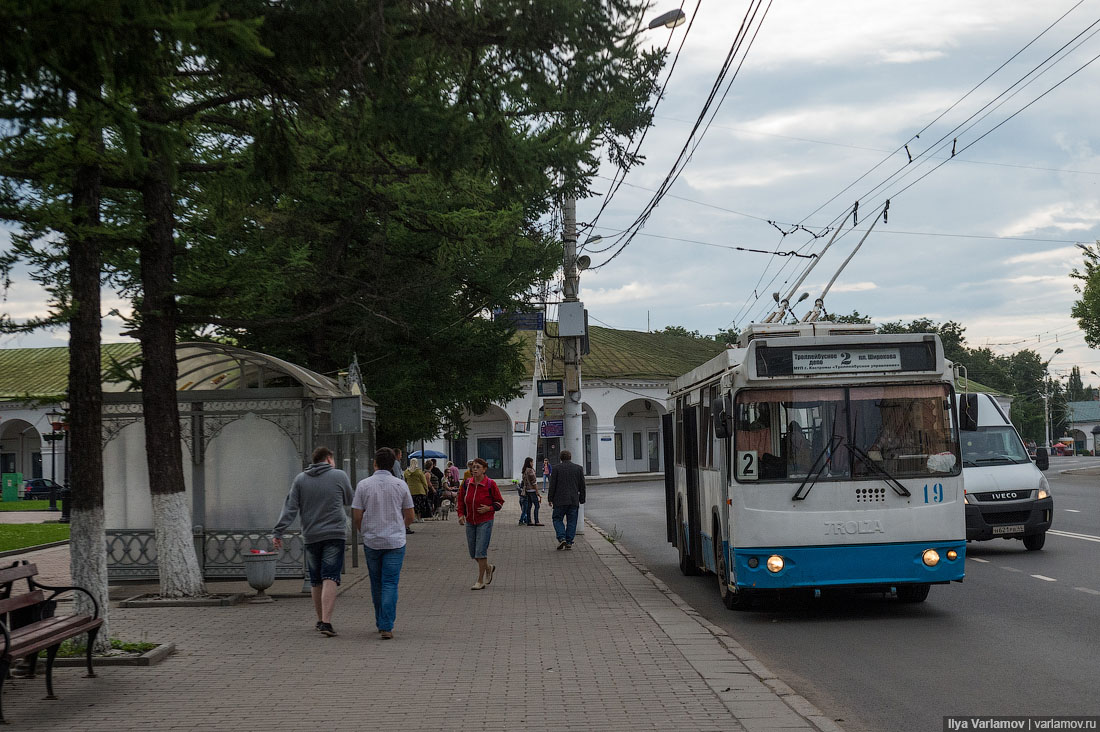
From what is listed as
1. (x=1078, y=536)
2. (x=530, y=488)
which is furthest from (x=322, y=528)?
(x=530, y=488)

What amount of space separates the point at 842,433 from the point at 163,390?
7595mm

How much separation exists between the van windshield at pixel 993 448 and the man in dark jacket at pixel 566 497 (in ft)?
23.1

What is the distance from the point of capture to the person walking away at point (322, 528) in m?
11.1

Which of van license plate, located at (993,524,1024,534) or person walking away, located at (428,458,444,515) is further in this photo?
person walking away, located at (428,458,444,515)

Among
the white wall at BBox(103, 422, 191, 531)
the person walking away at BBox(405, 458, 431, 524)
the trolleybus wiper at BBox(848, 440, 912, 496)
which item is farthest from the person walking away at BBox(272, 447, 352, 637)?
the person walking away at BBox(405, 458, 431, 524)

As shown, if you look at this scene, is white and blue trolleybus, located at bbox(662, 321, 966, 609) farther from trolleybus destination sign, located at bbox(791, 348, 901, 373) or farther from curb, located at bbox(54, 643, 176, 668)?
curb, located at bbox(54, 643, 176, 668)

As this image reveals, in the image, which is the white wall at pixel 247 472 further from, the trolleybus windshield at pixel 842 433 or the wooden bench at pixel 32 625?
the trolleybus windshield at pixel 842 433

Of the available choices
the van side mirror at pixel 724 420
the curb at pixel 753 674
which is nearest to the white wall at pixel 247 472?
the curb at pixel 753 674

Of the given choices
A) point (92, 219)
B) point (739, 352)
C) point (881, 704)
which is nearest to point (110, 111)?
point (92, 219)

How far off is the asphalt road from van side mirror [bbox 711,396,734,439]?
193cm

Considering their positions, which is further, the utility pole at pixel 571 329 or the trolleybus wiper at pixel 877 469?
the utility pole at pixel 571 329

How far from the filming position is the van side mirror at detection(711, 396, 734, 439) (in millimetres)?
11562

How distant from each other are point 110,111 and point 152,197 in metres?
7.86

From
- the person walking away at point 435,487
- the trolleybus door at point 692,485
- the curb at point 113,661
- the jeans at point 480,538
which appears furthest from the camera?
the person walking away at point 435,487
